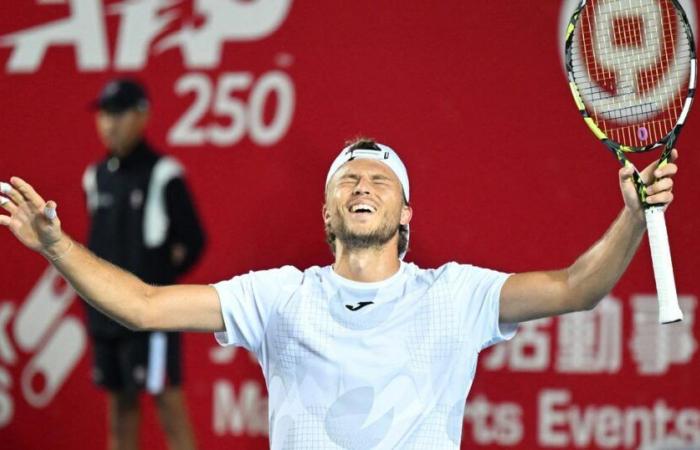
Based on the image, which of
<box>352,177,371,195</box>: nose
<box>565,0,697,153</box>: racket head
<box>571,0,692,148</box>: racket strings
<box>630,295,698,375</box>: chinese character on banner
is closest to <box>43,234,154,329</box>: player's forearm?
<box>352,177,371,195</box>: nose

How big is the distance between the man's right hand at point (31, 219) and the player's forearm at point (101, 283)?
1.0 inches

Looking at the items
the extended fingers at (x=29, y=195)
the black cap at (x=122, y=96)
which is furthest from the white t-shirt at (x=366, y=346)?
the black cap at (x=122, y=96)

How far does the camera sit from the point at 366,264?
3711 millimetres

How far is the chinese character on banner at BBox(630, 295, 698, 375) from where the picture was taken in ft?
18.5

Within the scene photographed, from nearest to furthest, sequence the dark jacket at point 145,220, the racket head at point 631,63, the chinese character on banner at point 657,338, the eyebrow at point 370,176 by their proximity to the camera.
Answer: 1. the eyebrow at point 370,176
2. the racket head at point 631,63
3. the chinese character on banner at point 657,338
4. the dark jacket at point 145,220

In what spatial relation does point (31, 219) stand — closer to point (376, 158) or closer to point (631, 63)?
point (376, 158)

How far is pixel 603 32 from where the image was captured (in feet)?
16.9

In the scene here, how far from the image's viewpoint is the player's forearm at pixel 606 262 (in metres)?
3.31

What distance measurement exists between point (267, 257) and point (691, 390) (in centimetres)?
207

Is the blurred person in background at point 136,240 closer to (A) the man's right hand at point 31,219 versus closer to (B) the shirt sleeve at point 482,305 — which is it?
(B) the shirt sleeve at point 482,305

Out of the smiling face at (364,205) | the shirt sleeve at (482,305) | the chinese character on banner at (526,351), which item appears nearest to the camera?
the shirt sleeve at (482,305)

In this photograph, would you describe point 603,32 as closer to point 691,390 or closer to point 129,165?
point 691,390

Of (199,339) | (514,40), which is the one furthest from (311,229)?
(514,40)

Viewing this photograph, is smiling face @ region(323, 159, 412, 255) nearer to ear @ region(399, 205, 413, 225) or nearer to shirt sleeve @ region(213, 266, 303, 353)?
ear @ region(399, 205, 413, 225)
